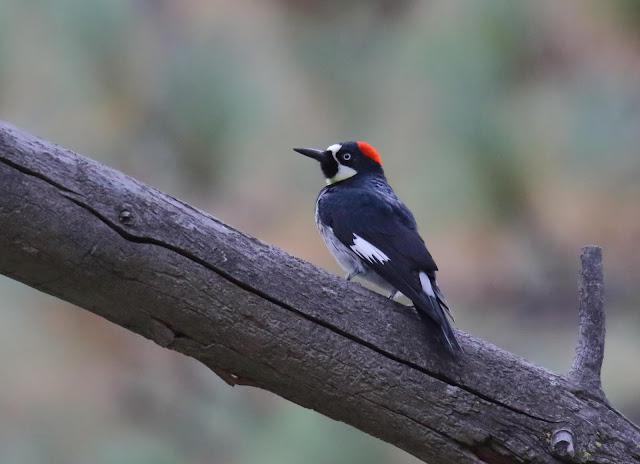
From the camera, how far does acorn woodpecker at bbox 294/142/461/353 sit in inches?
64.6

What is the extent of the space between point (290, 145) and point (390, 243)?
950 mm

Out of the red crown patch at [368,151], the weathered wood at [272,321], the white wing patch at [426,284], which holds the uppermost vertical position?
the red crown patch at [368,151]

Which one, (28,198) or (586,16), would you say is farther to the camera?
(586,16)

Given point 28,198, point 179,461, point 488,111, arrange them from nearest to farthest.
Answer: point 28,198 < point 179,461 < point 488,111

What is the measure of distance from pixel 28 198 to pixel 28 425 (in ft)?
4.20

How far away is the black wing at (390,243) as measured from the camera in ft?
5.34

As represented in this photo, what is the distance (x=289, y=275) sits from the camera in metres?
1.51

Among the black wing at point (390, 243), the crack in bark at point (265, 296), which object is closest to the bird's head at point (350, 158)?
the black wing at point (390, 243)

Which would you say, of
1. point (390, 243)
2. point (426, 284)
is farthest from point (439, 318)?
point (390, 243)

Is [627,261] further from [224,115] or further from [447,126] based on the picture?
[224,115]

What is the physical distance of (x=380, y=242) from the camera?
1.82m

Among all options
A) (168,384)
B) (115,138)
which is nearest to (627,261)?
(168,384)

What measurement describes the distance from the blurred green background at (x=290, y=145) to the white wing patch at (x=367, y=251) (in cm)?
56

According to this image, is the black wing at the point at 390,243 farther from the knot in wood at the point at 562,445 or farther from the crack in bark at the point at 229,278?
the knot in wood at the point at 562,445
